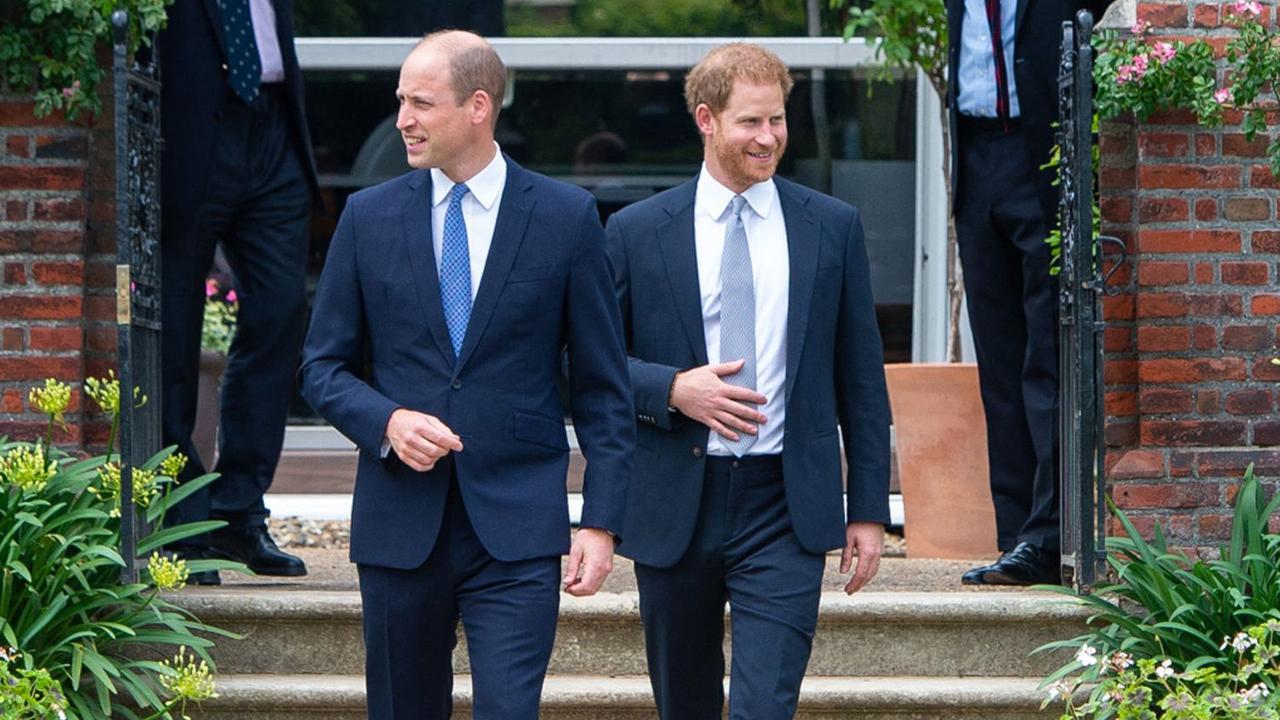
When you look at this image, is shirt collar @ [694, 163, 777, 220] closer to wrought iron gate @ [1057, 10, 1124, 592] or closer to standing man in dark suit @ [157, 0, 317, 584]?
wrought iron gate @ [1057, 10, 1124, 592]

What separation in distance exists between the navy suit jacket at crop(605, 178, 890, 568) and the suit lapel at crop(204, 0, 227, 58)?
6.11 ft

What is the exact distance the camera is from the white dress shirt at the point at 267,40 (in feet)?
20.1

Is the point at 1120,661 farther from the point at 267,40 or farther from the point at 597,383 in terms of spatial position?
the point at 267,40

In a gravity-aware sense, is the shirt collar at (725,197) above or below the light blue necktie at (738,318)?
above

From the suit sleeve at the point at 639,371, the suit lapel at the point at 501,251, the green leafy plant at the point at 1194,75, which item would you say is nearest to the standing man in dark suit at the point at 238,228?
the suit sleeve at the point at 639,371

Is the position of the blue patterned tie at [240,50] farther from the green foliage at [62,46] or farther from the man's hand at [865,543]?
the man's hand at [865,543]

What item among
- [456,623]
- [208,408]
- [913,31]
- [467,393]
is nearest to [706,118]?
[467,393]

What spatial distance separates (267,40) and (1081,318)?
8.31 feet

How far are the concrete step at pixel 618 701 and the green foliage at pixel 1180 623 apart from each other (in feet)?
0.66

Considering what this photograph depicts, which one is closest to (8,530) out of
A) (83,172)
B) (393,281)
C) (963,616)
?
(83,172)

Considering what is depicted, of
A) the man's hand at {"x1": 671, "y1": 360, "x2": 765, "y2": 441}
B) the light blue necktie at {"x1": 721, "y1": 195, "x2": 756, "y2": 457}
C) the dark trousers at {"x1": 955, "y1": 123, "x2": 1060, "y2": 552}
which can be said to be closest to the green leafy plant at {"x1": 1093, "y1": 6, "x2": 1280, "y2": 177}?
the dark trousers at {"x1": 955, "y1": 123, "x2": 1060, "y2": 552}

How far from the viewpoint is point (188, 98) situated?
19.3ft

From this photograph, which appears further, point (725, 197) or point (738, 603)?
point (725, 197)

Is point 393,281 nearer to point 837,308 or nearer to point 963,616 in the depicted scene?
point 837,308
